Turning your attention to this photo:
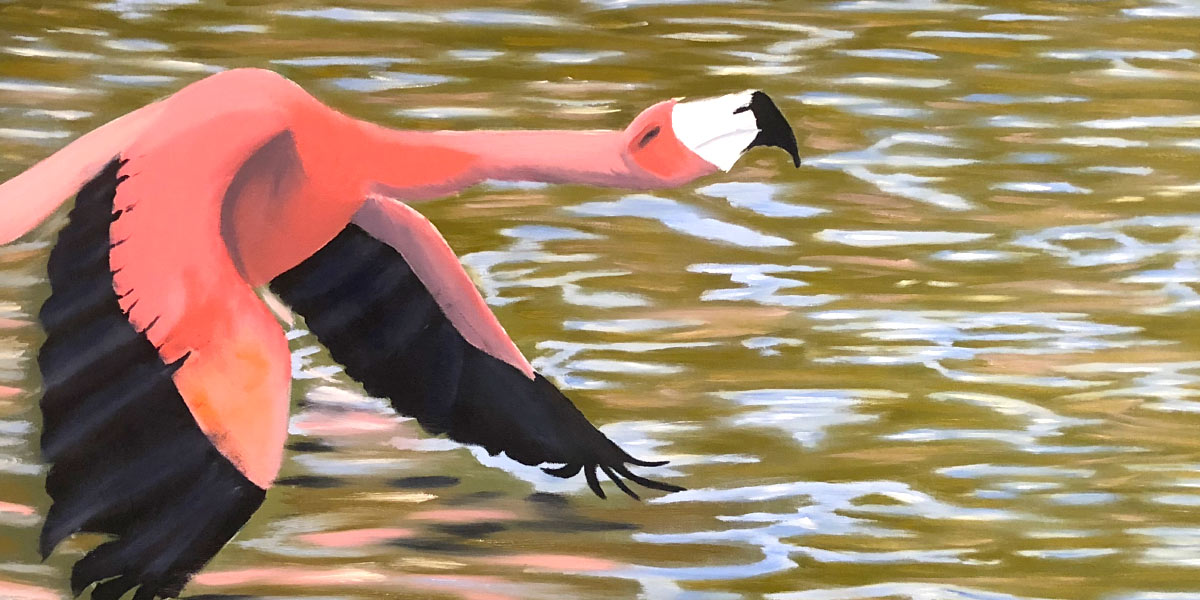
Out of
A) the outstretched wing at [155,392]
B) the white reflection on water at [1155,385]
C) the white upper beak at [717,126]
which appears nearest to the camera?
the outstretched wing at [155,392]

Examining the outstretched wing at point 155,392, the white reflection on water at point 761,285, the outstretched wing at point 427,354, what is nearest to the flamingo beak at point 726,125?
the white reflection on water at point 761,285

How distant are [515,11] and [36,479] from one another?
54 cm

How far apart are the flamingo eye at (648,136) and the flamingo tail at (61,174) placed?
13.8 inches

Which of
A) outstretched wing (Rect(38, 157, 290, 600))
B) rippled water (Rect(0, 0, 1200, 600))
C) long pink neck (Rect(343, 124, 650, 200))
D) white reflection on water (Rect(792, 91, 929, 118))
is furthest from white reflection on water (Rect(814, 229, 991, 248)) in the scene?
outstretched wing (Rect(38, 157, 290, 600))

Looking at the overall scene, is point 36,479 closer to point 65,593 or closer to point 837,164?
point 65,593

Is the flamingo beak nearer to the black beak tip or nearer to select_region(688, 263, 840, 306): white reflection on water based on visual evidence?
the black beak tip

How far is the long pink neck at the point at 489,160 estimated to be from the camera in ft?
2.54

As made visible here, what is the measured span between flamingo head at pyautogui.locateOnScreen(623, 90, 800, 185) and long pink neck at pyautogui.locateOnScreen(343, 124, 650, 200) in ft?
0.04

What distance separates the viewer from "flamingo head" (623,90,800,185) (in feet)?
2.54

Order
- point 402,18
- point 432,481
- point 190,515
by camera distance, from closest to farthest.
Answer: point 190,515, point 432,481, point 402,18

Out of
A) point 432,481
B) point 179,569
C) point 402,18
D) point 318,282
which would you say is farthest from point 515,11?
point 179,569

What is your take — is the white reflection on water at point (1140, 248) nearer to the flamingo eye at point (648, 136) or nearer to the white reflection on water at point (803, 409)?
the white reflection on water at point (803, 409)

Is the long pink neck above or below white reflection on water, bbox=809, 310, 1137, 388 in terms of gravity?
above

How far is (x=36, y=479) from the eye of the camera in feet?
2.56
